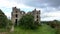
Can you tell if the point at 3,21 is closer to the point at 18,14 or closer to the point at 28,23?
the point at 28,23

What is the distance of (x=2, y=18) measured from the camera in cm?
7294

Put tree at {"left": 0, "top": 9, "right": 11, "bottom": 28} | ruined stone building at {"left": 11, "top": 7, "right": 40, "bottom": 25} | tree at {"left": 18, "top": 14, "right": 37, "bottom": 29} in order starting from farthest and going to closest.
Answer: ruined stone building at {"left": 11, "top": 7, "right": 40, "bottom": 25} < tree at {"left": 18, "top": 14, "right": 37, "bottom": 29} < tree at {"left": 0, "top": 9, "right": 11, "bottom": 28}

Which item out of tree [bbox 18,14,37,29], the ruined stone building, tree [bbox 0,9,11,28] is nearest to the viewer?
A: tree [bbox 0,9,11,28]

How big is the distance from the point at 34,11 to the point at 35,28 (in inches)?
497

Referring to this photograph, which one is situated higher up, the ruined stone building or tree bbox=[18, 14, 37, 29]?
the ruined stone building

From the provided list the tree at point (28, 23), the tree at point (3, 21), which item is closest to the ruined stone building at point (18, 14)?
the tree at point (28, 23)

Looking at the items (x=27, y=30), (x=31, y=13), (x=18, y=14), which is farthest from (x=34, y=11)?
(x=27, y=30)

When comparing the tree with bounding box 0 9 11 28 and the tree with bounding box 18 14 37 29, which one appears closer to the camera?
the tree with bounding box 0 9 11 28

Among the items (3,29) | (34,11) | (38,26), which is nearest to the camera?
(3,29)

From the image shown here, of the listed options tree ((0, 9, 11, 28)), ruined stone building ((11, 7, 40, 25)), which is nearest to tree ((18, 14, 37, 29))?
ruined stone building ((11, 7, 40, 25))

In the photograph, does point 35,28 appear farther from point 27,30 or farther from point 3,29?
point 3,29

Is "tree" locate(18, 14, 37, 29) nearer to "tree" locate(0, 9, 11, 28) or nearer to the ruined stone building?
the ruined stone building

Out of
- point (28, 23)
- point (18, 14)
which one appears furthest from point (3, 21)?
point (18, 14)

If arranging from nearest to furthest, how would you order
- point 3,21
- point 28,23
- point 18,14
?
point 3,21, point 28,23, point 18,14
